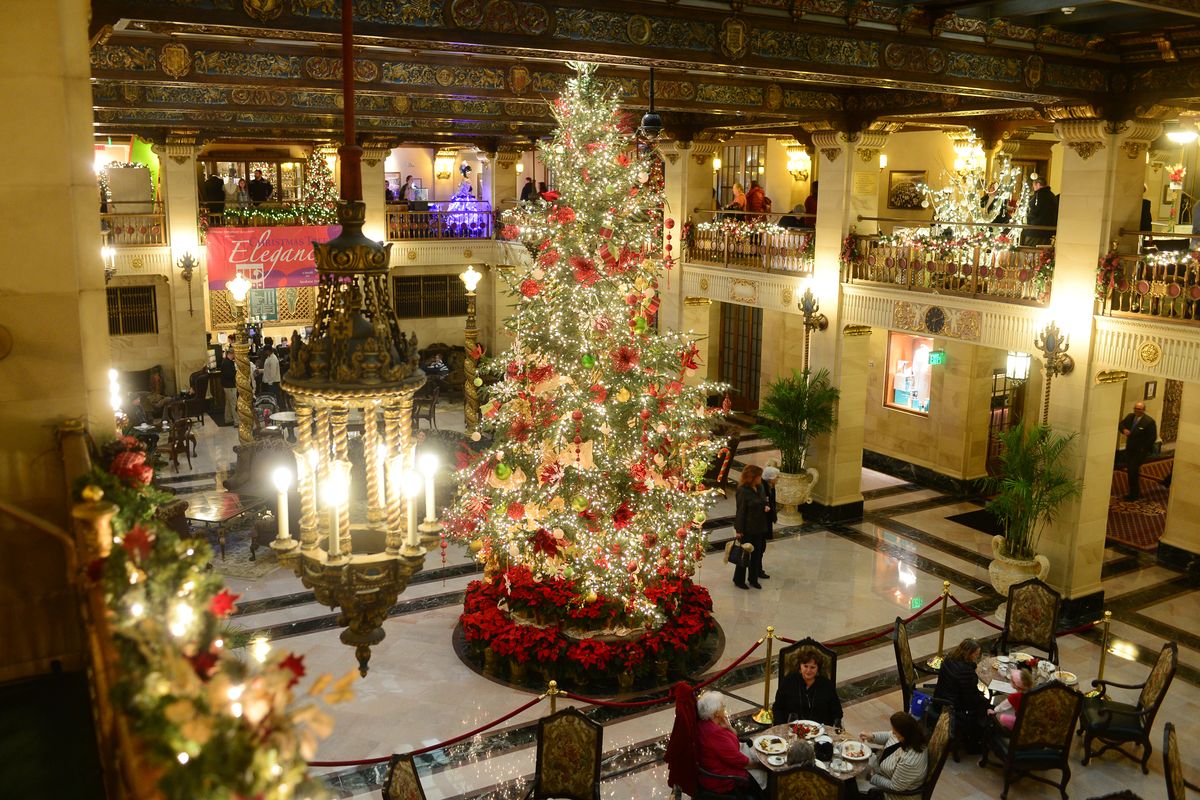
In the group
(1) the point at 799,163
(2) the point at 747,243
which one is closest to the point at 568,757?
(2) the point at 747,243

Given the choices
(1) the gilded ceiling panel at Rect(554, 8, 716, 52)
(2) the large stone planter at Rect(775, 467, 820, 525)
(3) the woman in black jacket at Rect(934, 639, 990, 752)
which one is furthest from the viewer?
(2) the large stone planter at Rect(775, 467, 820, 525)

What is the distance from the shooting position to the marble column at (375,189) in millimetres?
20587

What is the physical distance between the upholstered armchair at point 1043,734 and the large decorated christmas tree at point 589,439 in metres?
3.09

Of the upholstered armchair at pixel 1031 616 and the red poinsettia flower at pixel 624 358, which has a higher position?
the red poinsettia flower at pixel 624 358

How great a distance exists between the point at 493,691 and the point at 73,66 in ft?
22.0

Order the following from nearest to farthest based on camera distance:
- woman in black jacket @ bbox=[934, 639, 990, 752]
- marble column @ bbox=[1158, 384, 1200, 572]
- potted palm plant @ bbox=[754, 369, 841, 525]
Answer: woman in black jacket @ bbox=[934, 639, 990, 752] < marble column @ bbox=[1158, 384, 1200, 572] < potted palm plant @ bbox=[754, 369, 841, 525]

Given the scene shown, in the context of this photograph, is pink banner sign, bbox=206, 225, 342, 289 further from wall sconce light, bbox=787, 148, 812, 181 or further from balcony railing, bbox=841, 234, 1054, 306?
balcony railing, bbox=841, 234, 1054, 306

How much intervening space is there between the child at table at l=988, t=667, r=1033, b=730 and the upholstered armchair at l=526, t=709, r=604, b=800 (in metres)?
3.41

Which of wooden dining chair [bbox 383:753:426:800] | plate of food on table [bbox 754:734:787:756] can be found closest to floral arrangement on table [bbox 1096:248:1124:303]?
plate of food on table [bbox 754:734:787:756]

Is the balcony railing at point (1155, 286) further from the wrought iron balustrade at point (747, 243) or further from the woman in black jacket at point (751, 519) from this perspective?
the wrought iron balustrade at point (747, 243)

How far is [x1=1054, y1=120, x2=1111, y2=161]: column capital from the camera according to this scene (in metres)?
10.8

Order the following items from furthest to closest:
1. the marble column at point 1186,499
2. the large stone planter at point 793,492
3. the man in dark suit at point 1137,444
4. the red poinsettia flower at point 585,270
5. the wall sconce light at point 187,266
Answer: the wall sconce light at point 187,266 < the man in dark suit at point 1137,444 < the large stone planter at point 793,492 < the marble column at point 1186,499 < the red poinsettia flower at point 585,270

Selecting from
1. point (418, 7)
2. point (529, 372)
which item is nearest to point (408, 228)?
point (529, 372)

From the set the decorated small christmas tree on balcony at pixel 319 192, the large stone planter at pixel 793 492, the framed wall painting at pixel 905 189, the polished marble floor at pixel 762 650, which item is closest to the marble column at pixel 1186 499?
the polished marble floor at pixel 762 650
